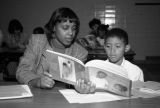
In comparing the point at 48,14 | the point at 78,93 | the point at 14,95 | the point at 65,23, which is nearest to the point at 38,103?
the point at 14,95

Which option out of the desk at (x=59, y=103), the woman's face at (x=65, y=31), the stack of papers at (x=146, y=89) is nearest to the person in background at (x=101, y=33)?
the woman's face at (x=65, y=31)

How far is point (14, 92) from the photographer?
1278 millimetres

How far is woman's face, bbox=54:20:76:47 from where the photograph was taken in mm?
1627

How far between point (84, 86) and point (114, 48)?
60 cm

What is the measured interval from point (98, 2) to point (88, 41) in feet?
11.8

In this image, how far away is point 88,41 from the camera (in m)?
Result: 4.73

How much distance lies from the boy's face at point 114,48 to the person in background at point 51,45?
18 centimetres

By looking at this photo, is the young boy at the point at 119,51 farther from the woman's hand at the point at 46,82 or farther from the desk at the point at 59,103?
the woman's hand at the point at 46,82

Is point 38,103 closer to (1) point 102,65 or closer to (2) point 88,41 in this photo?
(1) point 102,65

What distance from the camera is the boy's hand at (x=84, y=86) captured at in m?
1.30

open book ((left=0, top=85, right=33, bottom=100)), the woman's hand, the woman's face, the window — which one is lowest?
open book ((left=0, top=85, right=33, bottom=100))

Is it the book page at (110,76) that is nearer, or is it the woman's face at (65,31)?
the book page at (110,76)

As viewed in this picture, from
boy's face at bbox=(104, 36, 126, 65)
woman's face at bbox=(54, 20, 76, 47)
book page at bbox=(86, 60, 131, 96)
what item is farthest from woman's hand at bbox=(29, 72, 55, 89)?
boy's face at bbox=(104, 36, 126, 65)

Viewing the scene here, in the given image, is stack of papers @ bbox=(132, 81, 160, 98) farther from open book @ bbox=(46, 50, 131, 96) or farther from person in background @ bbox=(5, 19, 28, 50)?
person in background @ bbox=(5, 19, 28, 50)
